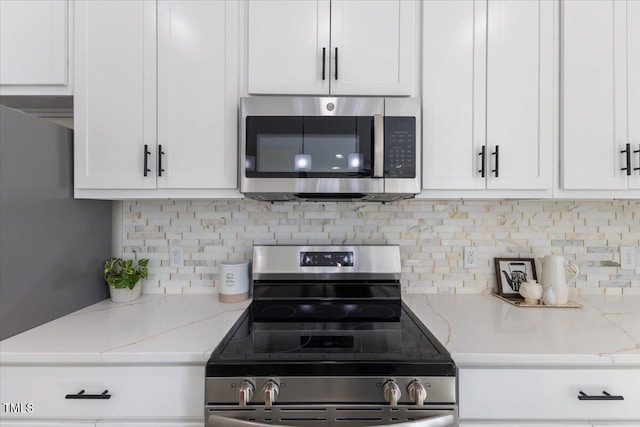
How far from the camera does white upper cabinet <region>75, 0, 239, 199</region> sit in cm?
132

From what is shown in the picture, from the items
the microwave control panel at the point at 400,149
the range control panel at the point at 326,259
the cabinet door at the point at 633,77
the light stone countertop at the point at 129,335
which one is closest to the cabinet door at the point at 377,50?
the microwave control panel at the point at 400,149

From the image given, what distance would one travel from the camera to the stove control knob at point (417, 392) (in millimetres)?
905

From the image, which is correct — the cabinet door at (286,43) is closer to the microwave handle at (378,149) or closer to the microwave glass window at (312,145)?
the microwave glass window at (312,145)

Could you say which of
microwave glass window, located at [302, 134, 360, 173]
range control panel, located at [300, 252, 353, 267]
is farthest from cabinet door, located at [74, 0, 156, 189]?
range control panel, located at [300, 252, 353, 267]

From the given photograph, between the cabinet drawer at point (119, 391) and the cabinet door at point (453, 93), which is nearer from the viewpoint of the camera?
the cabinet drawer at point (119, 391)

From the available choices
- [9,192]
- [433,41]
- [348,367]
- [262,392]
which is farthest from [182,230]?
[433,41]

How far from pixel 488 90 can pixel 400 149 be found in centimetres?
47

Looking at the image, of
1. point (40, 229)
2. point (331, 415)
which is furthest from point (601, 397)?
point (40, 229)

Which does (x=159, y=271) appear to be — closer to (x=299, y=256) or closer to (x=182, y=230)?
(x=182, y=230)

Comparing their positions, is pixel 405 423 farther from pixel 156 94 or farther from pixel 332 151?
pixel 156 94

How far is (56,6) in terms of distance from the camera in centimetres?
133

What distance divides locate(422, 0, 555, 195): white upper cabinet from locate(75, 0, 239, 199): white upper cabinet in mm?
851

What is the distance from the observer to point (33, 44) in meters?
1.32

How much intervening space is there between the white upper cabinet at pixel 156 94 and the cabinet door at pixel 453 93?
811mm
